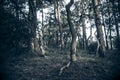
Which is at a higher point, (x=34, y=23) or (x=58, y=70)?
(x=34, y=23)

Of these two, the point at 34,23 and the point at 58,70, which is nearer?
the point at 58,70

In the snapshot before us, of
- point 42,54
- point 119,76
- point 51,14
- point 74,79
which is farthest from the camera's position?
point 51,14

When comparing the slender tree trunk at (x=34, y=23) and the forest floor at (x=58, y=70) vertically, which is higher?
the slender tree trunk at (x=34, y=23)

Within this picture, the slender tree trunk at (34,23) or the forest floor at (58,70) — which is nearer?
the forest floor at (58,70)

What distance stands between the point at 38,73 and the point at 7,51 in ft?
12.2

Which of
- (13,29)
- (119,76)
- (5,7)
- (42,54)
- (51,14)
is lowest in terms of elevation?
(119,76)

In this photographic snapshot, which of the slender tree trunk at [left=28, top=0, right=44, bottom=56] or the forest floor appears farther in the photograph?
the slender tree trunk at [left=28, top=0, right=44, bottom=56]

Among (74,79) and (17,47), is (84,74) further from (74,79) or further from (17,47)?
(17,47)

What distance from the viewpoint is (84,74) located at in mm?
13148

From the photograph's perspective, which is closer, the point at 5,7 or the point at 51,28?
the point at 5,7

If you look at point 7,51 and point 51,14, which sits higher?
point 51,14

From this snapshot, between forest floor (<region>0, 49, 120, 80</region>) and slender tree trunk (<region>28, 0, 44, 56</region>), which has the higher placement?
slender tree trunk (<region>28, 0, 44, 56</region>)

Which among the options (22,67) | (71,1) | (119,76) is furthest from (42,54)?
(119,76)

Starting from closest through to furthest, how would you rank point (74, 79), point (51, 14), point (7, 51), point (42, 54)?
point (74, 79) < point (7, 51) < point (42, 54) < point (51, 14)
